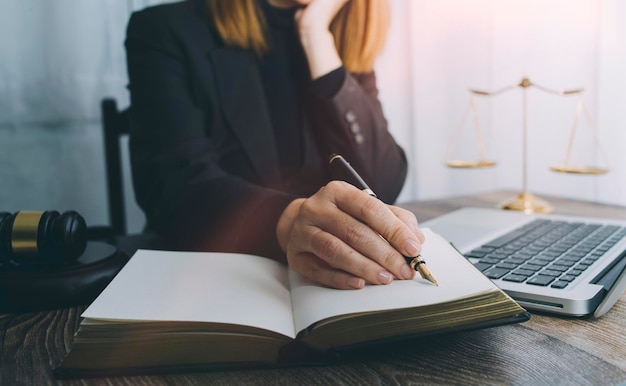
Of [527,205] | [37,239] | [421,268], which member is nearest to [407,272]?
[421,268]

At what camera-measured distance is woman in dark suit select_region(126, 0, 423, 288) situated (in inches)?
31.5

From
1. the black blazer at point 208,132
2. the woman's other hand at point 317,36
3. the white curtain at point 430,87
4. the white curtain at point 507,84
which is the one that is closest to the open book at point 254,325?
the black blazer at point 208,132

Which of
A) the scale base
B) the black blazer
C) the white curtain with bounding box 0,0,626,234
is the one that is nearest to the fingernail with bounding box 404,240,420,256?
the black blazer

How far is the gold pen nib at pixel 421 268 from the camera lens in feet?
1.50

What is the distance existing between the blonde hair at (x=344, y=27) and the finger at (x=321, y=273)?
0.75 meters

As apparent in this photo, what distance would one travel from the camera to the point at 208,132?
3.55 ft

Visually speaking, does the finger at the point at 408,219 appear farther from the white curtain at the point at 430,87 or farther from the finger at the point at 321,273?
the white curtain at the point at 430,87

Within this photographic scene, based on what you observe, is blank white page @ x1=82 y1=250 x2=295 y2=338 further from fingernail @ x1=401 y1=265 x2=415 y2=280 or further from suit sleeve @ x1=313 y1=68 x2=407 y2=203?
suit sleeve @ x1=313 y1=68 x2=407 y2=203

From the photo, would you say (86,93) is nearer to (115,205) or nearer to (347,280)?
(115,205)

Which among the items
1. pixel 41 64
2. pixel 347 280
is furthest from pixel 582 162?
pixel 41 64

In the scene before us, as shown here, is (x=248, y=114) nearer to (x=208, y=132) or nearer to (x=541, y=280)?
(x=208, y=132)

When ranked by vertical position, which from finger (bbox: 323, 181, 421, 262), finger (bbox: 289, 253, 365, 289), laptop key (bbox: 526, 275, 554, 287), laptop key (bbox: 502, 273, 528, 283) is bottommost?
laptop key (bbox: 502, 273, 528, 283)

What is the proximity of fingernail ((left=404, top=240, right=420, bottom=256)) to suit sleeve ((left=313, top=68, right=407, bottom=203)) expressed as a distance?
69 cm

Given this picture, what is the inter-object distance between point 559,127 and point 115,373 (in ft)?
5.14
